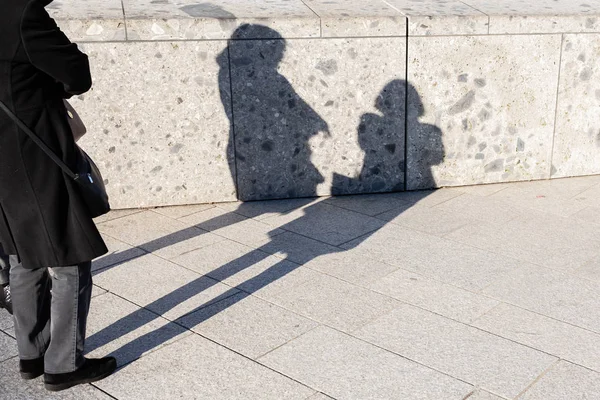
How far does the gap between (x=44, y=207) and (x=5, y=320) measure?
1.26 meters

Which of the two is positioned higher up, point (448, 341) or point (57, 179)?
point (57, 179)

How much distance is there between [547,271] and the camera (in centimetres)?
489

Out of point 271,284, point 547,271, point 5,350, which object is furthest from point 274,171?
point 5,350

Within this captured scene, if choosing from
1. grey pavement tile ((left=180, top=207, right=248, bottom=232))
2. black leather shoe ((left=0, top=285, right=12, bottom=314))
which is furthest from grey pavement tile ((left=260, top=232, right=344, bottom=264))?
black leather shoe ((left=0, top=285, right=12, bottom=314))

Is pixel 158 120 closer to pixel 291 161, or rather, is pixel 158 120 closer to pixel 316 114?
pixel 291 161

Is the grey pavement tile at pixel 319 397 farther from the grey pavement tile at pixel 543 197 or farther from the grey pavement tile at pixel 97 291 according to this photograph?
the grey pavement tile at pixel 543 197

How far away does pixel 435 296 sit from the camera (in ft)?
14.8

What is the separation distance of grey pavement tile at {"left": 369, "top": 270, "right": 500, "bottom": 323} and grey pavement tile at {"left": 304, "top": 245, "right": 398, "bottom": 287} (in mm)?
85

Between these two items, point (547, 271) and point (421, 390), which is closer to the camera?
point (421, 390)

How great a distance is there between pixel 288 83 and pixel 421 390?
3.31 metres

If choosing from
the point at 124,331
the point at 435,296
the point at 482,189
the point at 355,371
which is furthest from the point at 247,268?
the point at 482,189

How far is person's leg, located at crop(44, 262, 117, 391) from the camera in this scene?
11.1ft

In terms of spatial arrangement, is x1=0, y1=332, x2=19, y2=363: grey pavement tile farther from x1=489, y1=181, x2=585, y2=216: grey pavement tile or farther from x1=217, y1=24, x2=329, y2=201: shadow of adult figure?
x1=489, y1=181, x2=585, y2=216: grey pavement tile

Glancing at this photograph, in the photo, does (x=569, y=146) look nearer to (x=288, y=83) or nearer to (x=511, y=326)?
(x=288, y=83)
